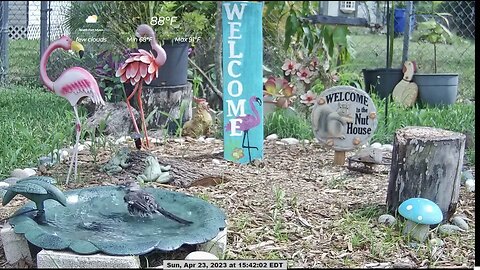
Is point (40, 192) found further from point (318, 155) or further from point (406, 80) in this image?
point (406, 80)

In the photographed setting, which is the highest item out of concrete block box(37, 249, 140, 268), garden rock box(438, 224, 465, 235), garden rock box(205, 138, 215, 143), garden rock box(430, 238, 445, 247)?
garden rock box(205, 138, 215, 143)

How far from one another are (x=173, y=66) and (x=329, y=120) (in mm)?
1508

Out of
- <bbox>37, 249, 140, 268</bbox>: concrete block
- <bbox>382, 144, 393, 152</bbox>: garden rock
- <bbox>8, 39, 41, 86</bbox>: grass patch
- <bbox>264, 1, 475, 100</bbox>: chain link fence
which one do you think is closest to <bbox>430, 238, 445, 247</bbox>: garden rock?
<bbox>37, 249, 140, 268</bbox>: concrete block

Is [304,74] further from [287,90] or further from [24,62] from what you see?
[24,62]

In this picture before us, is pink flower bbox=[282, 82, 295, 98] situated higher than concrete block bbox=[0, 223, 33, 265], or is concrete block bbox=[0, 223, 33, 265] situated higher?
pink flower bbox=[282, 82, 295, 98]

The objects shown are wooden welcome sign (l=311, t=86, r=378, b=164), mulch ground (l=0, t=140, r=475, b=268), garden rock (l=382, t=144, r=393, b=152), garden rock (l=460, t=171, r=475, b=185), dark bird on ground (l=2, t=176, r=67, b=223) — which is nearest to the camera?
dark bird on ground (l=2, t=176, r=67, b=223)

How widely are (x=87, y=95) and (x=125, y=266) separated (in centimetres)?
128

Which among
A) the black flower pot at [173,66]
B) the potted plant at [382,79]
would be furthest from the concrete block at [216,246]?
the potted plant at [382,79]

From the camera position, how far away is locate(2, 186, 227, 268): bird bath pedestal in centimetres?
232

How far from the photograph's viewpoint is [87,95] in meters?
3.37

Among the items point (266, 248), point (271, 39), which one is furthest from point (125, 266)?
point (271, 39)

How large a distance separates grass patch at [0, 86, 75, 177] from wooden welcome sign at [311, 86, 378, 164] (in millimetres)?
1515

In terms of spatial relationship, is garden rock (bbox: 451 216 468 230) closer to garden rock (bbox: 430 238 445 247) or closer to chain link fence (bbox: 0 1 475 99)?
garden rock (bbox: 430 238 445 247)

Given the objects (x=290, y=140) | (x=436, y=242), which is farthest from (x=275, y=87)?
(x=436, y=242)
